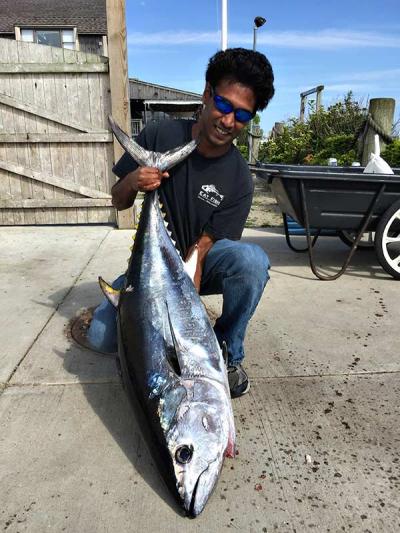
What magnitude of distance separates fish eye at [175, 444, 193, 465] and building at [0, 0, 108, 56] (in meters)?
24.6

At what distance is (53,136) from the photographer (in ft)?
19.4

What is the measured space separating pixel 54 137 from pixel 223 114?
14.2 feet

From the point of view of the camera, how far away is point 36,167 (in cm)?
607

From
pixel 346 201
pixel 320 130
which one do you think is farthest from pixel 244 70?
pixel 320 130

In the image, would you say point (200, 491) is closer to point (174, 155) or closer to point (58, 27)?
point (174, 155)

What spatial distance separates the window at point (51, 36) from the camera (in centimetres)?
2349

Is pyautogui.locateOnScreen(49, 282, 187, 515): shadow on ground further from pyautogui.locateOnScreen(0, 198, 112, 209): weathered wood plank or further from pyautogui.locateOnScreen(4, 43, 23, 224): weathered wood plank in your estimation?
pyautogui.locateOnScreen(4, 43, 23, 224): weathered wood plank

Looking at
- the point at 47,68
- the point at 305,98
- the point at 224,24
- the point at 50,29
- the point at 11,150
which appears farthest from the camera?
the point at 50,29

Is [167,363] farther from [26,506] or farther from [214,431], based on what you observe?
[26,506]

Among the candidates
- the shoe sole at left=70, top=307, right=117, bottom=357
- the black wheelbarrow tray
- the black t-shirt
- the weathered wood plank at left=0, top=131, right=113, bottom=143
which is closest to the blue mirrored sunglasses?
the black t-shirt

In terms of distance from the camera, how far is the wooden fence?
5750mm

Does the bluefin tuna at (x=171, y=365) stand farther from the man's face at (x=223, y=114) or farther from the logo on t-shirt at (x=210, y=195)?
the logo on t-shirt at (x=210, y=195)

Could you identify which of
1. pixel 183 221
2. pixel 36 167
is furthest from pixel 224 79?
pixel 36 167

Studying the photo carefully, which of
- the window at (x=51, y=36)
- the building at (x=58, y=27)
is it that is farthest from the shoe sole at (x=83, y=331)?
the window at (x=51, y=36)
